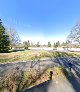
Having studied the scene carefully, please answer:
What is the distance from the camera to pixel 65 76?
41.0 feet

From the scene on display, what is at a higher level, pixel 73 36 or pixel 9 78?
pixel 73 36

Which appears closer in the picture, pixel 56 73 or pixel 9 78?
pixel 9 78

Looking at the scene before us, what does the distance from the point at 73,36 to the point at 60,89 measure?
37394 millimetres

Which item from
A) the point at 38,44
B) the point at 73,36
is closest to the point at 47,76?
the point at 73,36

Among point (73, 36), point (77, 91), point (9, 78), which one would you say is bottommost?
point (77, 91)

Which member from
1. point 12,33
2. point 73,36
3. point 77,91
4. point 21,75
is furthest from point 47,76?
point 12,33

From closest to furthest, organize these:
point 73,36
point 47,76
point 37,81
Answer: point 37,81
point 47,76
point 73,36

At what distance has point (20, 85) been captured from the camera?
987 cm

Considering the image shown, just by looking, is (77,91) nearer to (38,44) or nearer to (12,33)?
(12,33)

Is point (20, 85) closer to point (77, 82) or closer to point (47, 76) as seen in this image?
point (47, 76)

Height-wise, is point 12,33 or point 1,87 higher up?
point 12,33

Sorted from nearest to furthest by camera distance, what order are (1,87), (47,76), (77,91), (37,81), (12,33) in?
(1,87)
(77,91)
(37,81)
(47,76)
(12,33)

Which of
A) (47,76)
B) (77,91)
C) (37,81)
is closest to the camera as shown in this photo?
(77,91)

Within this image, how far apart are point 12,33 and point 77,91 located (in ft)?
162
